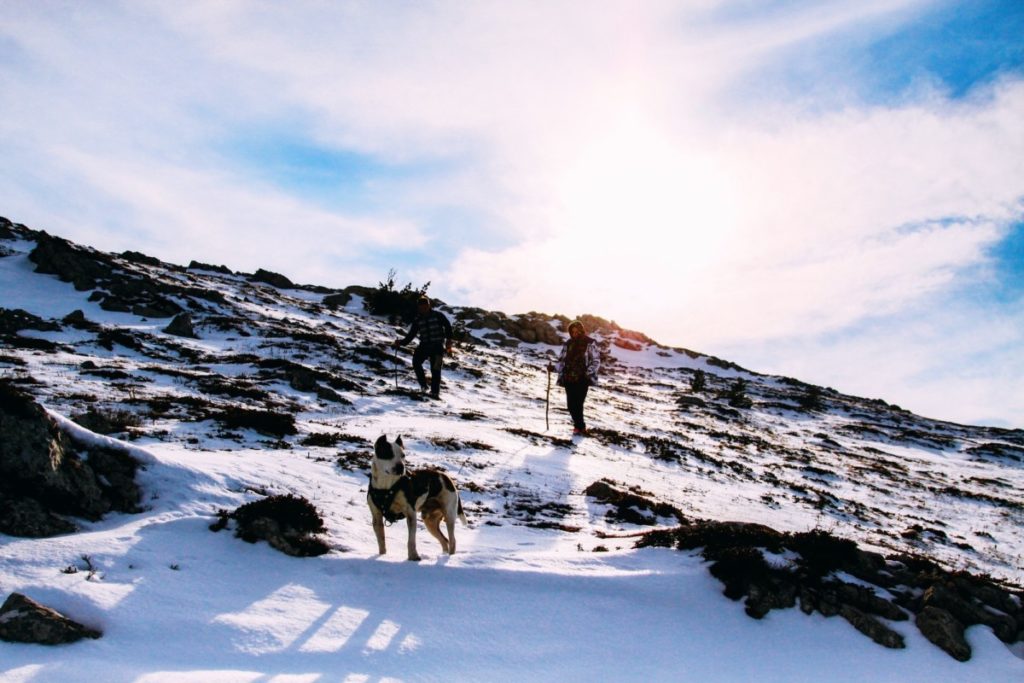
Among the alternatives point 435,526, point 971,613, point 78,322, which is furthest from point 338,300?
point 971,613

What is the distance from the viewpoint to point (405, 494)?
6.37m

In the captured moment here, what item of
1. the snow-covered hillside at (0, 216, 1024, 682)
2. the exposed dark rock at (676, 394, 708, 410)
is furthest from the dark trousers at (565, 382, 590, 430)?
the exposed dark rock at (676, 394, 708, 410)

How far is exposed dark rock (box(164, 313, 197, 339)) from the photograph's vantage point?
2578cm

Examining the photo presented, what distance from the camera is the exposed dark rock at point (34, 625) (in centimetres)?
407

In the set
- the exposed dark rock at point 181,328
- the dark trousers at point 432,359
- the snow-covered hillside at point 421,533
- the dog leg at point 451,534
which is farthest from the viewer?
the exposed dark rock at point 181,328

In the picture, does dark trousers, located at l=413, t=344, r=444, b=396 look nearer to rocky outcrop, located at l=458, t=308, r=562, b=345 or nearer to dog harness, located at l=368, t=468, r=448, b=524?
dog harness, located at l=368, t=468, r=448, b=524

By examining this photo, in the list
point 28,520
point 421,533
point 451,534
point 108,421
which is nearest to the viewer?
point 28,520

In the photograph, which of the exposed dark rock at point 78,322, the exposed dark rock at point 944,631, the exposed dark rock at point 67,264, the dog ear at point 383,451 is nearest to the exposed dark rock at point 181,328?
the exposed dark rock at point 78,322

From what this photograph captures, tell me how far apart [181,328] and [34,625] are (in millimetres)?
25113

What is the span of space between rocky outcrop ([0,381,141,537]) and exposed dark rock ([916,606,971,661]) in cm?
880

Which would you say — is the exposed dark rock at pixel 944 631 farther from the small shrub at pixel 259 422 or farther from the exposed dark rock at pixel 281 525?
the small shrub at pixel 259 422

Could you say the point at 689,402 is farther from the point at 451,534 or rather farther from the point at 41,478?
the point at 41,478

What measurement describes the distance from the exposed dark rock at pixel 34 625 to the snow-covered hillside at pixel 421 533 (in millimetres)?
A: 110

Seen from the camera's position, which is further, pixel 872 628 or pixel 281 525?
pixel 281 525
